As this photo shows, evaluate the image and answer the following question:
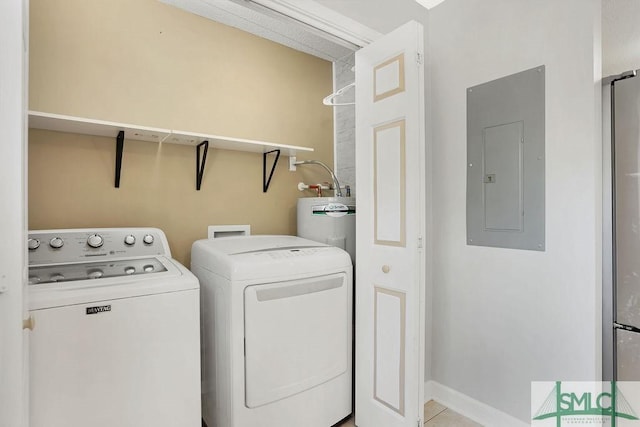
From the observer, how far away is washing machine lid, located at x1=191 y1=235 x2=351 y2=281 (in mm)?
1472

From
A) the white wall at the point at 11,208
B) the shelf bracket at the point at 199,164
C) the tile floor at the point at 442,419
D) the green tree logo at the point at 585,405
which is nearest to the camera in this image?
the white wall at the point at 11,208

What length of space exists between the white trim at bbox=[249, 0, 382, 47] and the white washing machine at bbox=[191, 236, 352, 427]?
114 cm

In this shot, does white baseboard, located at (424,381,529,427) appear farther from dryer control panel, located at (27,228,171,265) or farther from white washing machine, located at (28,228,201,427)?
dryer control panel, located at (27,228,171,265)

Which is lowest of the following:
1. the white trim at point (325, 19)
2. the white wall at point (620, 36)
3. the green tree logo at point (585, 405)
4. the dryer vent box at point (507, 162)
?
the green tree logo at point (585, 405)

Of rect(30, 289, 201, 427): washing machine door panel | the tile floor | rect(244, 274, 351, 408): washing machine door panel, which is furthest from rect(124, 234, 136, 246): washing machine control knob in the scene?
the tile floor

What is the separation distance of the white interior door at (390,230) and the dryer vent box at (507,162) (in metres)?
0.54

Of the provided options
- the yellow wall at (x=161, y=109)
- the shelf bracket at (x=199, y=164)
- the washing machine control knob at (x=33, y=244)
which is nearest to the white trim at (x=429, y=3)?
the yellow wall at (x=161, y=109)

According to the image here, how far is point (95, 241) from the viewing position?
1597mm

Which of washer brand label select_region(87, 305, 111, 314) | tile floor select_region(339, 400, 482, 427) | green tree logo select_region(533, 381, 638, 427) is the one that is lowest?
tile floor select_region(339, 400, 482, 427)

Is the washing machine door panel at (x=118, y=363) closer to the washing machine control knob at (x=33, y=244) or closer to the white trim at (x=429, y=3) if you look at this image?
the washing machine control knob at (x=33, y=244)

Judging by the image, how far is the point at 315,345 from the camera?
165cm

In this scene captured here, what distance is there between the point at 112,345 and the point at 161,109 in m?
1.32

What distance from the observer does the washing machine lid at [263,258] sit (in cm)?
147

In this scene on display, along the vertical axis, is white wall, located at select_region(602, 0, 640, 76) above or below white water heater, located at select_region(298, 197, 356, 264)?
above
